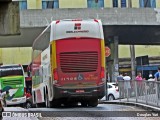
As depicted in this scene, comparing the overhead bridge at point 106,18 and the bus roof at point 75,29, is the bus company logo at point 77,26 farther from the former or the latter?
the overhead bridge at point 106,18

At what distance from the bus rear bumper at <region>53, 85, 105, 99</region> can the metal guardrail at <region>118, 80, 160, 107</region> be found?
183 centimetres

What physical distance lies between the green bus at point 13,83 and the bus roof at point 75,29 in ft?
52.3

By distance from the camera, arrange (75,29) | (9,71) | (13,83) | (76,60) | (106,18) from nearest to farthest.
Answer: (76,60) → (75,29) → (9,71) → (13,83) → (106,18)

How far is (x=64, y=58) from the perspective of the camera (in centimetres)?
2281

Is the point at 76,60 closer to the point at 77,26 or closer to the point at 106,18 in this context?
the point at 77,26

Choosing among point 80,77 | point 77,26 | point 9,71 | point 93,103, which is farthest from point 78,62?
point 9,71

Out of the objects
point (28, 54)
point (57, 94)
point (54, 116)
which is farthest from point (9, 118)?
point (28, 54)

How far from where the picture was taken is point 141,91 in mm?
23000

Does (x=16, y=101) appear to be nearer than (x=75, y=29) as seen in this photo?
No

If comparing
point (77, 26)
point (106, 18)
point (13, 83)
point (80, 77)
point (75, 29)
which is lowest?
point (13, 83)

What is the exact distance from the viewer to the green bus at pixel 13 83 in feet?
125

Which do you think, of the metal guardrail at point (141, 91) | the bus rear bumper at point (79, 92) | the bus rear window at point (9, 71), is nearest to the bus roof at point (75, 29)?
the bus rear bumper at point (79, 92)

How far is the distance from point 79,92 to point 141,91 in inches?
111

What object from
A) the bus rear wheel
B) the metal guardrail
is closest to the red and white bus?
the bus rear wheel
